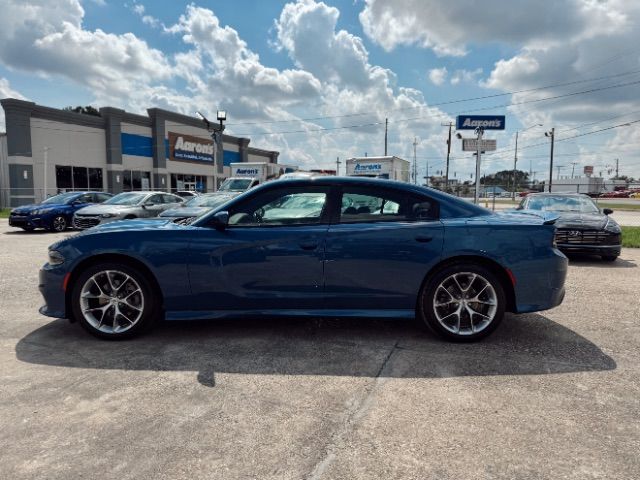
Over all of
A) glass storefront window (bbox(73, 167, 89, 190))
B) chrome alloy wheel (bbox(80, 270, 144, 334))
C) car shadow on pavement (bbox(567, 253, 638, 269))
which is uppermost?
glass storefront window (bbox(73, 167, 89, 190))

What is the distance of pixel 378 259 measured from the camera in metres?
3.92

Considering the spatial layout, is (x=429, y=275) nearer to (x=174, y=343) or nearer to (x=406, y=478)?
(x=406, y=478)

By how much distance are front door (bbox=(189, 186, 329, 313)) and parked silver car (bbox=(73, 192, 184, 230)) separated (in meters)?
10.0

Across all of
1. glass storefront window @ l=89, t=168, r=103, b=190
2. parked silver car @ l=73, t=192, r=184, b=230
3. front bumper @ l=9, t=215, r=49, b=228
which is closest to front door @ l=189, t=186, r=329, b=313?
parked silver car @ l=73, t=192, r=184, b=230

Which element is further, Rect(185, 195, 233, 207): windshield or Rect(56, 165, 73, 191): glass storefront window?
Rect(56, 165, 73, 191): glass storefront window

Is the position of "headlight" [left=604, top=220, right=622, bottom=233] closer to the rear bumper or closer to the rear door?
the rear bumper

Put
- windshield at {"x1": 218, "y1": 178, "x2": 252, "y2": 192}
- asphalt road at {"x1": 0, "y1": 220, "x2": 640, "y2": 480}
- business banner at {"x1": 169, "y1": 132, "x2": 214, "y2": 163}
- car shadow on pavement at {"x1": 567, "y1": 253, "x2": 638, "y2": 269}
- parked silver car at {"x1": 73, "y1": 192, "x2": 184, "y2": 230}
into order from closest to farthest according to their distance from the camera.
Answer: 1. asphalt road at {"x1": 0, "y1": 220, "x2": 640, "y2": 480}
2. car shadow on pavement at {"x1": 567, "y1": 253, "x2": 638, "y2": 269}
3. parked silver car at {"x1": 73, "y1": 192, "x2": 184, "y2": 230}
4. windshield at {"x1": 218, "y1": 178, "x2": 252, "y2": 192}
5. business banner at {"x1": 169, "y1": 132, "x2": 214, "y2": 163}

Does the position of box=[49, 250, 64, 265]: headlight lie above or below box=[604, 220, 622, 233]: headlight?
below

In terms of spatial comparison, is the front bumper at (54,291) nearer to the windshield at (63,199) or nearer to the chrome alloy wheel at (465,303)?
the chrome alloy wheel at (465,303)

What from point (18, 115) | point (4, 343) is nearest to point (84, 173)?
point (18, 115)

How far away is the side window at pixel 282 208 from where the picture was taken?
405 centimetres

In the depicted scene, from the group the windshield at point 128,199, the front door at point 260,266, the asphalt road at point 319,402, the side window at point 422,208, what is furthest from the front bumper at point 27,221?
the side window at point 422,208

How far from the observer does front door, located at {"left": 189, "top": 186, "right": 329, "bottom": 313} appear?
12.8ft

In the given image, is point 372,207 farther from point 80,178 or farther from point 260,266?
point 80,178
